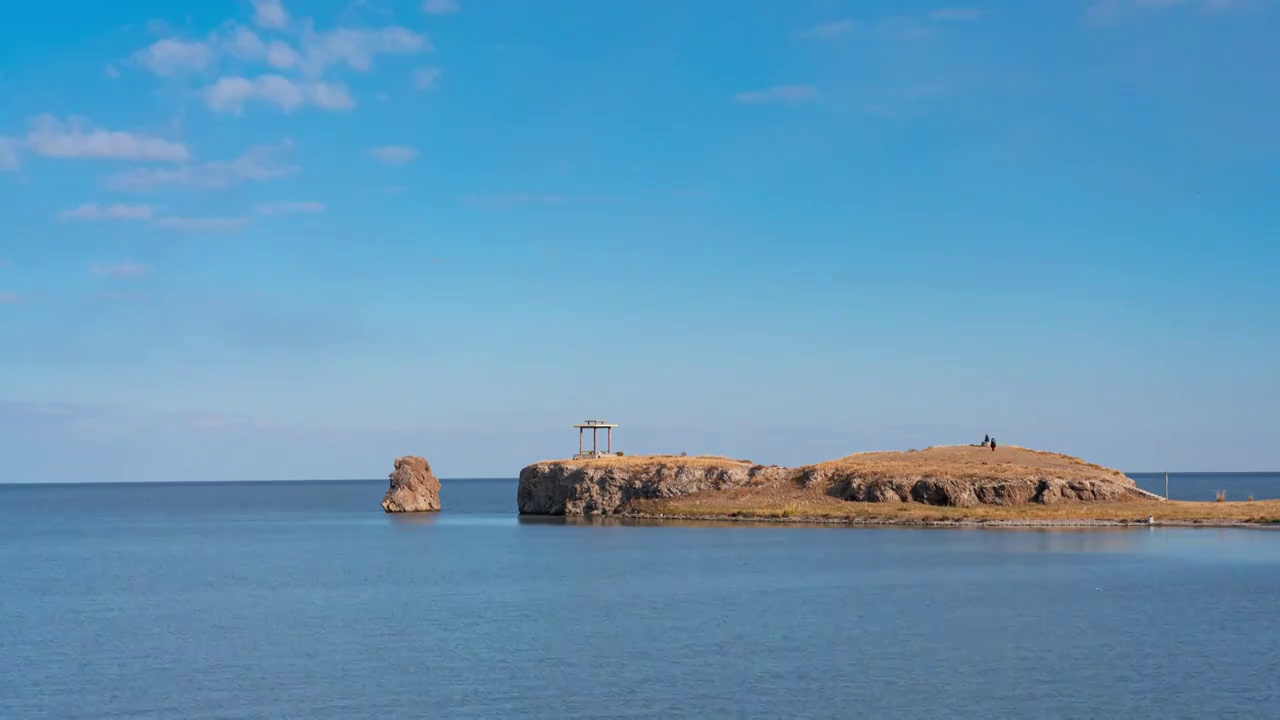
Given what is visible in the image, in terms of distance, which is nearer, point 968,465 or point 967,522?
point 967,522

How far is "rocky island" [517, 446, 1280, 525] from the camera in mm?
101188

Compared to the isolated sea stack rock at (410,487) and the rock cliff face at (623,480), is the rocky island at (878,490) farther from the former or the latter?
the isolated sea stack rock at (410,487)

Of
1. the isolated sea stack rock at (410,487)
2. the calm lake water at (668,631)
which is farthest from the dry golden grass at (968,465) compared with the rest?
the isolated sea stack rock at (410,487)

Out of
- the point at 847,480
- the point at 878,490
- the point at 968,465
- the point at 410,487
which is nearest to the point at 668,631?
the point at 878,490

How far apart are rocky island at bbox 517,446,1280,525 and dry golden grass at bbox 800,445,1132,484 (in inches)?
4.2

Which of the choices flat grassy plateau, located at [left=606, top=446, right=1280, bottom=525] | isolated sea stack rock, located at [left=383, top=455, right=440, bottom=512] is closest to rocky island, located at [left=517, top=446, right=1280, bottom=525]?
flat grassy plateau, located at [left=606, top=446, right=1280, bottom=525]

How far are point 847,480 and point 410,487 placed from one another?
203 ft

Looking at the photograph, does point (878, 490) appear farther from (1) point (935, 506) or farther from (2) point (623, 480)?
(2) point (623, 480)

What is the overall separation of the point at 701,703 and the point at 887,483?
260 ft

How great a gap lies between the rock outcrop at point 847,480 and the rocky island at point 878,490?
4.3 inches

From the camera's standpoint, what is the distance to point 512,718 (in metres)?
31.7

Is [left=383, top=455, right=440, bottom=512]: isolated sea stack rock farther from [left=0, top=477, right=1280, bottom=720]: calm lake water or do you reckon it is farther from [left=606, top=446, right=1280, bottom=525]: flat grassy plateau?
[left=0, top=477, right=1280, bottom=720]: calm lake water

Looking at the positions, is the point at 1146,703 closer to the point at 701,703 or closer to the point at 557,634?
the point at 701,703

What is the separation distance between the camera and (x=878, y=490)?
359 ft
